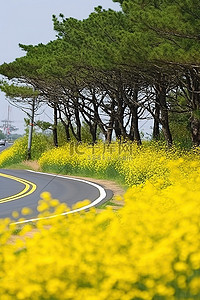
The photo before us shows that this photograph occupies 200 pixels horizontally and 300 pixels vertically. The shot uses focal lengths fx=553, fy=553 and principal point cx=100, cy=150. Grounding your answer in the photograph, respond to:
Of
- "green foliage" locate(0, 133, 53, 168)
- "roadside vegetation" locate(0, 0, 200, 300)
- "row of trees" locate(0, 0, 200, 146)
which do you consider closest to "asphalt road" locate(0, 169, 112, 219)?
"roadside vegetation" locate(0, 0, 200, 300)

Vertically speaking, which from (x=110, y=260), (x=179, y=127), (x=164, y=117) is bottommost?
(x=110, y=260)

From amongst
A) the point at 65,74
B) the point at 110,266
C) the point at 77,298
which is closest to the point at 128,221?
the point at 110,266

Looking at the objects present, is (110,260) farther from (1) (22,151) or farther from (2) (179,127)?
(1) (22,151)

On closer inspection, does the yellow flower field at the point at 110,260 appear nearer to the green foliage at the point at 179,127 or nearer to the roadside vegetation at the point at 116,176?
the roadside vegetation at the point at 116,176

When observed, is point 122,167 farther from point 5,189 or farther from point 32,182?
point 5,189

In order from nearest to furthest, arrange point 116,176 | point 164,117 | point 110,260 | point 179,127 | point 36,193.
Answer: 1. point 110,260
2. point 36,193
3. point 116,176
4. point 164,117
5. point 179,127

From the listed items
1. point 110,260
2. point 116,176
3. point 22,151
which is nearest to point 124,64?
point 116,176

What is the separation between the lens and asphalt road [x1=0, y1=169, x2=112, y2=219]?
15534 millimetres

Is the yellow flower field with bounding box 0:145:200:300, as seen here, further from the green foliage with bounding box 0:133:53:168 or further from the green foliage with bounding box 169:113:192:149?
the green foliage with bounding box 0:133:53:168

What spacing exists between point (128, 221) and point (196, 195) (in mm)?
964

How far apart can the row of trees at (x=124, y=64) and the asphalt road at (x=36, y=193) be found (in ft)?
15.6

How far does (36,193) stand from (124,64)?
20.6ft

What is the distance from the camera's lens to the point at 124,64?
21625 mm

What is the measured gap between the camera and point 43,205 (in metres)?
5.59
